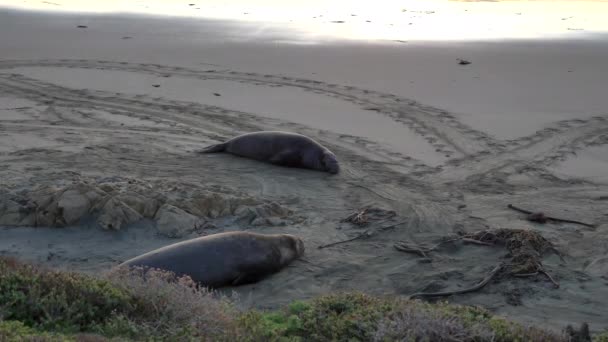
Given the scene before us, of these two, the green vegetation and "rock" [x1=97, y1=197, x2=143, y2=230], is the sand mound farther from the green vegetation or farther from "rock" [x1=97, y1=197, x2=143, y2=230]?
the green vegetation

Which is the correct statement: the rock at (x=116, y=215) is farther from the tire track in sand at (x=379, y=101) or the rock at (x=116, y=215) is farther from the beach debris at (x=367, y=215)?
the tire track in sand at (x=379, y=101)

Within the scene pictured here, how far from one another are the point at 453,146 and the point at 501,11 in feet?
61.6

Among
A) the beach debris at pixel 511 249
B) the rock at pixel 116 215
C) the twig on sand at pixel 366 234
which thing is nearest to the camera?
the beach debris at pixel 511 249

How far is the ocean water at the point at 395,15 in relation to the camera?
2080 cm

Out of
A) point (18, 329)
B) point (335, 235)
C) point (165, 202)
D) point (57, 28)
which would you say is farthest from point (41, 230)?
point (57, 28)

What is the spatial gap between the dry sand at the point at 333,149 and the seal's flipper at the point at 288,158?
0.19 m

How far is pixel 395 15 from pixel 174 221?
61.4 feet

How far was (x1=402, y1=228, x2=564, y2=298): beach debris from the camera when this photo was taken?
642 cm

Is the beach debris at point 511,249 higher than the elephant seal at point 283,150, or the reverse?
the elephant seal at point 283,150

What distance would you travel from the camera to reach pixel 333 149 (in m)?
10.4

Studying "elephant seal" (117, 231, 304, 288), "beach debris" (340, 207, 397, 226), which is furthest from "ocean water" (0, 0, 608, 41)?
"elephant seal" (117, 231, 304, 288)

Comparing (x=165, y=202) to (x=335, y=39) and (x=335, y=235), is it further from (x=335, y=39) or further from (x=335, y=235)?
(x=335, y=39)

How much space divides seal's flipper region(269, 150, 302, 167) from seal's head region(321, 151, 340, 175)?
11.9 inches

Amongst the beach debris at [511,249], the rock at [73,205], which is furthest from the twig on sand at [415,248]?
the rock at [73,205]
